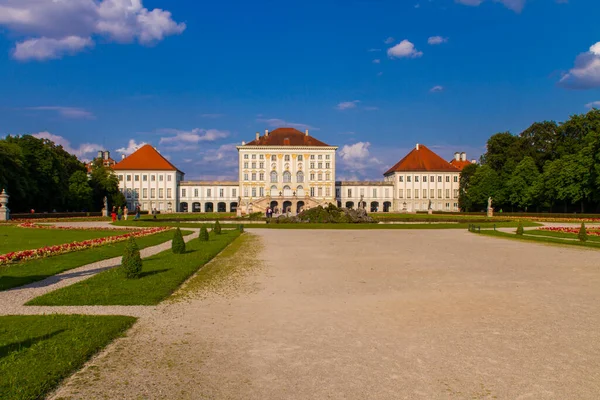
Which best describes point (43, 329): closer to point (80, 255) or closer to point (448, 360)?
point (448, 360)

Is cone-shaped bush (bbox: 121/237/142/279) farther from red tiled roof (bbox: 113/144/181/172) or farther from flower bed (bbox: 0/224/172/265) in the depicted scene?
red tiled roof (bbox: 113/144/181/172)

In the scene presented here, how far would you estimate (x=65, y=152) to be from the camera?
2496 inches

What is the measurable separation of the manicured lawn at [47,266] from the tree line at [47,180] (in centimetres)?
3333

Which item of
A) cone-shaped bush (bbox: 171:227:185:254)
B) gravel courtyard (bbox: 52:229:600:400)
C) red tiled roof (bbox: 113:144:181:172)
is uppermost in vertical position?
red tiled roof (bbox: 113:144:181:172)

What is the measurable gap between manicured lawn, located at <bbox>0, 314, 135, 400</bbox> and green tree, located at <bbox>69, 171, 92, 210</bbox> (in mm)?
55816

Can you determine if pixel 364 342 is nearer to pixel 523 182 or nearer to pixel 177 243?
pixel 177 243

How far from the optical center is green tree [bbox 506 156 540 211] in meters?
54.7

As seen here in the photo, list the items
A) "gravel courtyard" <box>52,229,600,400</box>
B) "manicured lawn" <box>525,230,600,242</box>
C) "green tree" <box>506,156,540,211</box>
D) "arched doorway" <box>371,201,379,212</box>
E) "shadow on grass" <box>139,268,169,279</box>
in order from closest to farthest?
"gravel courtyard" <box>52,229,600,400</box>, "shadow on grass" <box>139,268,169,279</box>, "manicured lawn" <box>525,230,600,242</box>, "green tree" <box>506,156,540,211</box>, "arched doorway" <box>371,201,379,212</box>

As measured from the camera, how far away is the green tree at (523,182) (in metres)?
54.7

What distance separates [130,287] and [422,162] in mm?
85351

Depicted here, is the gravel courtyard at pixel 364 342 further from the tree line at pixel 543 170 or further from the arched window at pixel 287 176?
the arched window at pixel 287 176

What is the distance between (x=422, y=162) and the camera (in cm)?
8938

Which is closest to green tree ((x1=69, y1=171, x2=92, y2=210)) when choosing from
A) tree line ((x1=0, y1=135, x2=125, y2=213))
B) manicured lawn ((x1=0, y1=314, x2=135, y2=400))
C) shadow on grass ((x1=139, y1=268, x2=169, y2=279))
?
tree line ((x1=0, y1=135, x2=125, y2=213))

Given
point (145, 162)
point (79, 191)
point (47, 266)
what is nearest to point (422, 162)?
point (145, 162)
